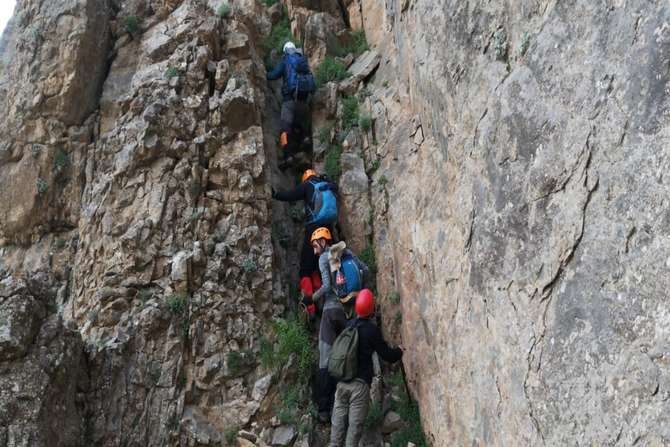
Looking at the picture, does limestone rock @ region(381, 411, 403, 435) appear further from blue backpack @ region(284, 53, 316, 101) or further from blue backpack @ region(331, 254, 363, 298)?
blue backpack @ region(284, 53, 316, 101)

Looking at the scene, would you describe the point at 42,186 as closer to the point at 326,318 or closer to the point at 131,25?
the point at 131,25

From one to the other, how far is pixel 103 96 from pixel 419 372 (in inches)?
372

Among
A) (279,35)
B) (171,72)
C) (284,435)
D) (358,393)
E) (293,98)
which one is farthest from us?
(279,35)

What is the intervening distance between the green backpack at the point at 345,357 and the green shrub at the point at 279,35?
28.9ft

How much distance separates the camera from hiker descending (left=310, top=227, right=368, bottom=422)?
10328mm

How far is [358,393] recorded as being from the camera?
9578 millimetres

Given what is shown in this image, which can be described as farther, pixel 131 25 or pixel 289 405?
pixel 131 25

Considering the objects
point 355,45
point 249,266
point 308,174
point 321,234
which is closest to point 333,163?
point 308,174

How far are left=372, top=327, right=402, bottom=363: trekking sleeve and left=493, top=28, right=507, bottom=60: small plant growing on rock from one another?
4272mm

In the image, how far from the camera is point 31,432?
8.34 meters

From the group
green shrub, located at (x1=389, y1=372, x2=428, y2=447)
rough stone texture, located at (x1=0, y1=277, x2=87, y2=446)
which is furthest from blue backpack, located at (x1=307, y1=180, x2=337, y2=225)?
rough stone texture, located at (x1=0, y1=277, x2=87, y2=446)

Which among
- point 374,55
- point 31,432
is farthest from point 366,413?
point 374,55

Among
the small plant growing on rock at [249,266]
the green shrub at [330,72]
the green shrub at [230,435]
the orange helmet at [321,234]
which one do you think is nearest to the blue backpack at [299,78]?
the green shrub at [330,72]

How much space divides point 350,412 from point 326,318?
5.66 ft
